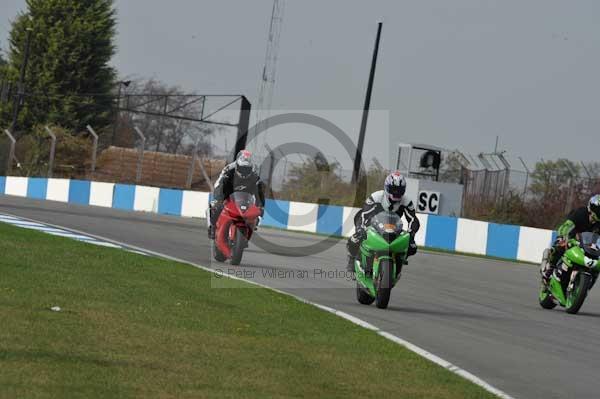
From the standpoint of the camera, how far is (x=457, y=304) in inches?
583

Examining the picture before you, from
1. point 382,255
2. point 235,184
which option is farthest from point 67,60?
point 382,255

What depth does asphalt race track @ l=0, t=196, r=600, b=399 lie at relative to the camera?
9406 mm

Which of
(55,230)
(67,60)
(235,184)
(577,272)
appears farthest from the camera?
(67,60)

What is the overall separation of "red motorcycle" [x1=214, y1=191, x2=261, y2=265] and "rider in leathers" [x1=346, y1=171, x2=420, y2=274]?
3.28 m

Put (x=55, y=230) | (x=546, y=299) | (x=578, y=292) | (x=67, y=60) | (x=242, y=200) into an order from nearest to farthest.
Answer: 1. (x=578, y=292)
2. (x=546, y=299)
3. (x=242, y=200)
4. (x=55, y=230)
5. (x=67, y=60)

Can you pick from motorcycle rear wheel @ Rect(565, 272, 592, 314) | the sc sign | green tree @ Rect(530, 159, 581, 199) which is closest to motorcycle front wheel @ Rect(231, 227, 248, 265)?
motorcycle rear wheel @ Rect(565, 272, 592, 314)

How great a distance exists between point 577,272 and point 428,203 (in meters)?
16.1

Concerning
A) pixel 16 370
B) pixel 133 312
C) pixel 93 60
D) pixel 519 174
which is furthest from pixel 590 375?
pixel 93 60

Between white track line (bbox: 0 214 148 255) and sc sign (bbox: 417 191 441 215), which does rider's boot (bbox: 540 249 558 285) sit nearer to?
white track line (bbox: 0 214 148 255)

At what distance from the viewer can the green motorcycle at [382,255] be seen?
1281 cm

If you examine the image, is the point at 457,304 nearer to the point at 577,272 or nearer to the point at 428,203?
the point at 577,272

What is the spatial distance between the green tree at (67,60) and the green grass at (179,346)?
54.5 metres

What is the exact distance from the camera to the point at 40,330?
8453 millimetres

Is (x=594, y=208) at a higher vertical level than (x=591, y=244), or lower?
higher
